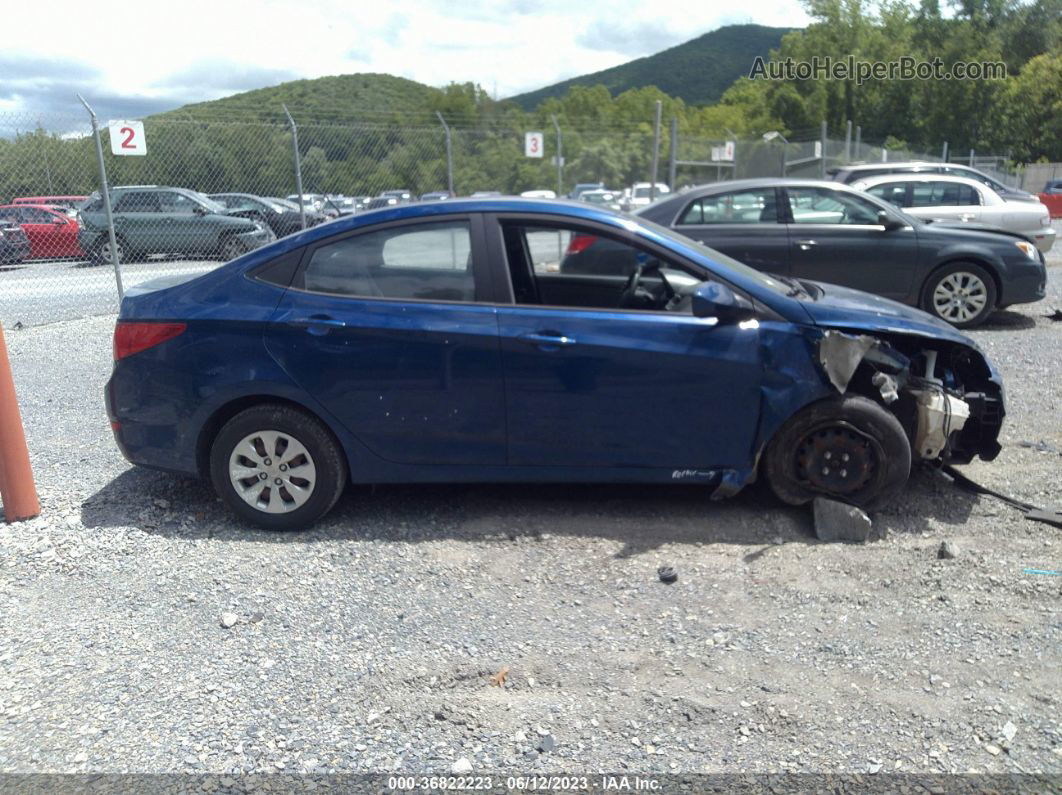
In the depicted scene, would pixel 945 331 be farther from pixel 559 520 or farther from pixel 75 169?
pixel 75 169

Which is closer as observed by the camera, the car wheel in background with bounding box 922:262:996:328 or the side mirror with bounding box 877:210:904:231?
the side mirror with bounding box 877:210:904:231

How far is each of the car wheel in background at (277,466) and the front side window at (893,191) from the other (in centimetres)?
1091

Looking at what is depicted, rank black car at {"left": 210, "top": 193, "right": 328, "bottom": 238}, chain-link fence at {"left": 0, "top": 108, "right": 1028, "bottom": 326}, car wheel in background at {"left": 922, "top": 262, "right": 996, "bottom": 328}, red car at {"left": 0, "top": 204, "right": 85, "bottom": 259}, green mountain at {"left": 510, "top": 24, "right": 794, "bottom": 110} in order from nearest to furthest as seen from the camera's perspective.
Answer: car wheel in background at {"left": 922, "top": 262, "right": 996, "bottom": 328} < chain-link fence at {"left": 0, "top": 108, "right": 1028, "bottom": 326} < red car at {"left": 0, "top": 204, "right": 85, "bottom": 259} < black car at {"left": 210, "top": 193, "right": 328, "bottom": 238} < green mountain at {"left": 510, "top": 24, "right": 794, "bottom": 110}

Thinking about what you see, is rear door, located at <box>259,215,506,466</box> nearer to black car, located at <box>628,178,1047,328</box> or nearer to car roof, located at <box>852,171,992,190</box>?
black car, located at <box>628,178,1047,328</box>

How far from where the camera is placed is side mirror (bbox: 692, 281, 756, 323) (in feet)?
14.7

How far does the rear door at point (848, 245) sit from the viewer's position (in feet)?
31.1

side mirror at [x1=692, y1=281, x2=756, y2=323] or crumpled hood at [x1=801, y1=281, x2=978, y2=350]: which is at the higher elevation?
side mirror at [x1=692, y1=281, x2=756, y2=323]

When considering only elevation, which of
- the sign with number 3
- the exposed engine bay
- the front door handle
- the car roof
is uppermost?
the sign with number 3

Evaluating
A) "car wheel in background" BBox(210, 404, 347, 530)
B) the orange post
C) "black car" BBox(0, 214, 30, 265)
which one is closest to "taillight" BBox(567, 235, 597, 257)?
"car wheel in background" BBox(210, 404, 347, 530)

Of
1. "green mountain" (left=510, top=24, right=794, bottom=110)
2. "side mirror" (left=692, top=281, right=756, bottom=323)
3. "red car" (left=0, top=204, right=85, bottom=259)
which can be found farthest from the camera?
"green mountain" (left=510, top=24, right=794, bottom=110)

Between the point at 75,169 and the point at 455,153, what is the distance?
20.0 feet

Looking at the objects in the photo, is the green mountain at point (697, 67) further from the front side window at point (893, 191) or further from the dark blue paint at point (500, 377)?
the dark blue paint at point (500, 377)

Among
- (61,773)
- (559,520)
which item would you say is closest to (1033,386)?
(559,520)

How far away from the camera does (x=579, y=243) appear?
5184mm
